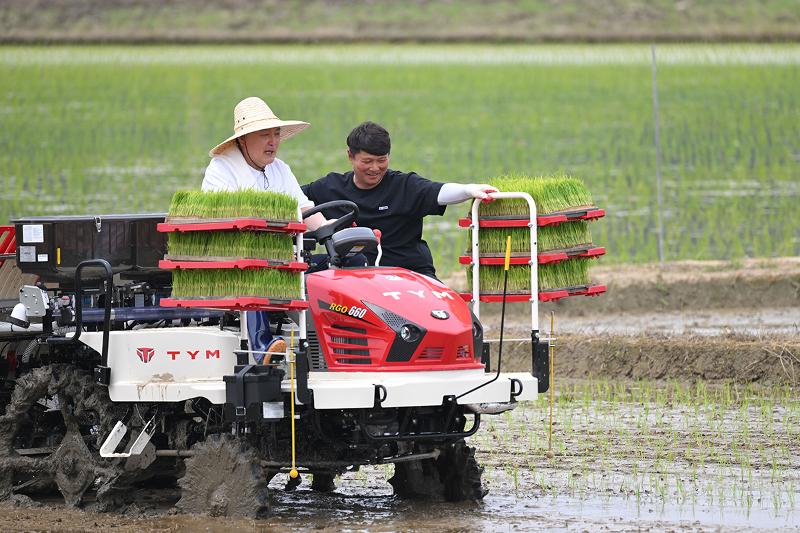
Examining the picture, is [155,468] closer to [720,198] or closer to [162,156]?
[720,198]

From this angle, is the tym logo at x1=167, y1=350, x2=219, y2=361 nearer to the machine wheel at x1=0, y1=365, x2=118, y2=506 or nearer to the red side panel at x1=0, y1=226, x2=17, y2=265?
the machine wheel at x1=0, y1=365, x2=118, y2=506

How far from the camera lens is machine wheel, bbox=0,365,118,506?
843cm

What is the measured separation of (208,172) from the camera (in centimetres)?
853

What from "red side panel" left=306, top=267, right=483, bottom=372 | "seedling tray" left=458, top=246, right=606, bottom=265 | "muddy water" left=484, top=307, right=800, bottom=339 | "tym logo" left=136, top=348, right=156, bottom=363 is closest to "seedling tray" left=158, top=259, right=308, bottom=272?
"red side panel" left=306, top=267, right=483, bottom=372

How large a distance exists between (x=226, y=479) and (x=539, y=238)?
6.98 feet

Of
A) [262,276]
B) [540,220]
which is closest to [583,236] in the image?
[540,220]

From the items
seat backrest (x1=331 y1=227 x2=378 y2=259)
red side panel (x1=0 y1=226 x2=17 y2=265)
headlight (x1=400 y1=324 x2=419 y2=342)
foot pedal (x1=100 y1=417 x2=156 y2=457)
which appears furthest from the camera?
red side panel (x1=0 y1=226 x2=17 y2=265)

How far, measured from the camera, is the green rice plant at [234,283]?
24.9 ft

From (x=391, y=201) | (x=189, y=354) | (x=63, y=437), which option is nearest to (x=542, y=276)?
(x=391, y=201)

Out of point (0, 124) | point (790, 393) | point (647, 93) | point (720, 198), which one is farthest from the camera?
point (647, 93)

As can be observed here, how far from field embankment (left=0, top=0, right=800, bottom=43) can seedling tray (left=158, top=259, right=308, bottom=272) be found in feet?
119

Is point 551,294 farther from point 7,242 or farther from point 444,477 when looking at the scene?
point 7,242

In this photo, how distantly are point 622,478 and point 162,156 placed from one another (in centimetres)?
1924

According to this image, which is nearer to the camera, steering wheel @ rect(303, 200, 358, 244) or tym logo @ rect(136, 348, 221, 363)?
tym logo @ rect(136, 348, 221, 363)
